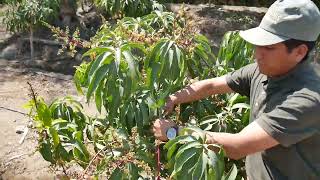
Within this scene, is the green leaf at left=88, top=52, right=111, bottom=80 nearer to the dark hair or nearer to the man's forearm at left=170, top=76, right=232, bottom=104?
the man's forearm at left=170, top=76, right=232, bottom=104

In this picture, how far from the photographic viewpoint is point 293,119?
4.61 feet

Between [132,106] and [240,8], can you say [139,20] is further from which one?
[240,8]

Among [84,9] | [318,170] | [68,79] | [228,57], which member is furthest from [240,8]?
[318,170]

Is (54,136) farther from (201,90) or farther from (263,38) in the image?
(263,38)

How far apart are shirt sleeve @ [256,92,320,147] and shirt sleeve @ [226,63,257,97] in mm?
381

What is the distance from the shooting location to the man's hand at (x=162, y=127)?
5.36 ft

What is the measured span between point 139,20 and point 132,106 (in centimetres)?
42

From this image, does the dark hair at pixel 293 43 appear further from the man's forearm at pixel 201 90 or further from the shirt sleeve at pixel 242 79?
the man's forearm at pixel 201 90

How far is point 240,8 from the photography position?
24.1ft

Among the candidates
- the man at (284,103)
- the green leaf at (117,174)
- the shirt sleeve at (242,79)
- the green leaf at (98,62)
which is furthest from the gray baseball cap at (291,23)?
the green leaf at (117,174)

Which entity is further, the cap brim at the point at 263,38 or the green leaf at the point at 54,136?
the green leaf at the point at 54,136

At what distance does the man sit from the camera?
1.42m

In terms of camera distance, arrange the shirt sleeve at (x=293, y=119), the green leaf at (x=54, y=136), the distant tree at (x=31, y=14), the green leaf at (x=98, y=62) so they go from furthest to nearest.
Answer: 1. the distant tree at (x=31, y=14)
2. the green leaf at (x=54, y=136)
3. the green leaf at (x=98, y=62)
4. the shirt sleeve at (x=293, y=119)

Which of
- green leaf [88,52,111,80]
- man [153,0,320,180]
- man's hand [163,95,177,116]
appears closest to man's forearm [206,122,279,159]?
man [153,0,320,180]
